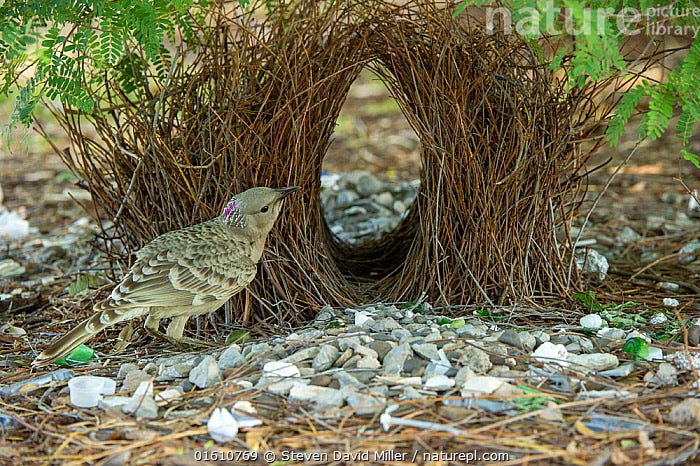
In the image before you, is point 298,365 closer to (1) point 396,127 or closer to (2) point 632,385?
(2) point 632,385

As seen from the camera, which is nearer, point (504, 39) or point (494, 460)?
point (494, 460)

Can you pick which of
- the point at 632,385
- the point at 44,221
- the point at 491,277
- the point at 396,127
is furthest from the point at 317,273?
the point at 396,127

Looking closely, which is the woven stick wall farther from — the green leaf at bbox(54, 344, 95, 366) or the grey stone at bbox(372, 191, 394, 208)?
the grey stone at bbox(372, 191, 394, 208)

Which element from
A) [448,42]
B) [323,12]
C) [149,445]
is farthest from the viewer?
[323,12]

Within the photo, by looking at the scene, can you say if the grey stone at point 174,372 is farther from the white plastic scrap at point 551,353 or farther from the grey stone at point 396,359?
the white plastic scrap at point 551,353

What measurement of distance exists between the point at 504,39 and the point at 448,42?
10.0 inches

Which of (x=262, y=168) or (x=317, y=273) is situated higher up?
(x=262, y=168)

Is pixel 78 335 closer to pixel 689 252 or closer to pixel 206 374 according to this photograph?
pixel 206 374

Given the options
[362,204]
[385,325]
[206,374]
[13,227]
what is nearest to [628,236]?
[362,204]

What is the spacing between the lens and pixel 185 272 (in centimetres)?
318

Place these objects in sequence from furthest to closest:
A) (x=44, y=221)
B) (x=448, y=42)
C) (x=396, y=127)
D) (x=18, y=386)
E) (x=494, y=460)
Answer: (x=396, y=127) < (x=44, y=221) < (x=448, y=42) < (x=18, y=386) < (x=494, y=460)

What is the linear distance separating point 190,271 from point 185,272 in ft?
0.07

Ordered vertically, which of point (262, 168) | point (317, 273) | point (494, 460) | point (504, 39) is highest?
point (504, 39)

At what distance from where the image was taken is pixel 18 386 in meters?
2.90
